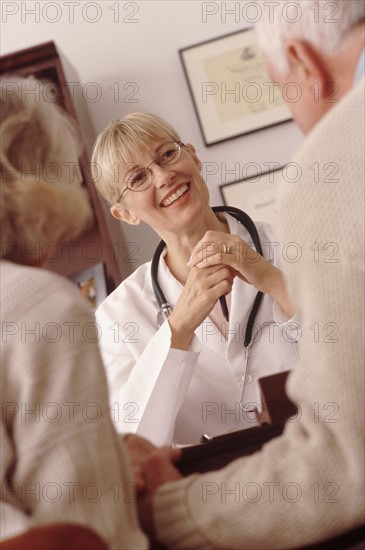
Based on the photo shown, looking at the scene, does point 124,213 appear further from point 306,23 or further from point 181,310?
point 306,23

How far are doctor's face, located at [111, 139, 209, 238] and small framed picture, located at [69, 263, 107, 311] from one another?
0.60 meters

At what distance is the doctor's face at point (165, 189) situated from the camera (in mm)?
1613

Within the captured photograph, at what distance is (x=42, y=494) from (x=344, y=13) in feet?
1.99

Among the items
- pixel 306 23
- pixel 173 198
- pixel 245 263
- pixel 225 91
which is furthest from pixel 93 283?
pixel 306 23

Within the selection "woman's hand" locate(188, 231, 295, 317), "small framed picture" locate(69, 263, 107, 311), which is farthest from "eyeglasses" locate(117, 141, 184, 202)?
"small framed picture" locate(69, 263, 107, 311)

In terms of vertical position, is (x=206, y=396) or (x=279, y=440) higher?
(x=279, y=440)

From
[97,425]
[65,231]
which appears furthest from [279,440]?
[65,231]

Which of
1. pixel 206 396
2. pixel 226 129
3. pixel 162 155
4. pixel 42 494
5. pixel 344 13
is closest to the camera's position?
pixel 42 494

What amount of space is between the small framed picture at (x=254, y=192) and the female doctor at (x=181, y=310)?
2.63 feet

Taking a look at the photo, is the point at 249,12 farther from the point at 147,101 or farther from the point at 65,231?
the point at 65,231

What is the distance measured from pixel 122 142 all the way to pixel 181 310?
0.40m

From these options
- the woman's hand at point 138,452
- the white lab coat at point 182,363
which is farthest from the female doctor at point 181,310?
the woman's hand at point 138,452

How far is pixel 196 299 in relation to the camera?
1468mm

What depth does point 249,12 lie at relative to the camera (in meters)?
2.52
